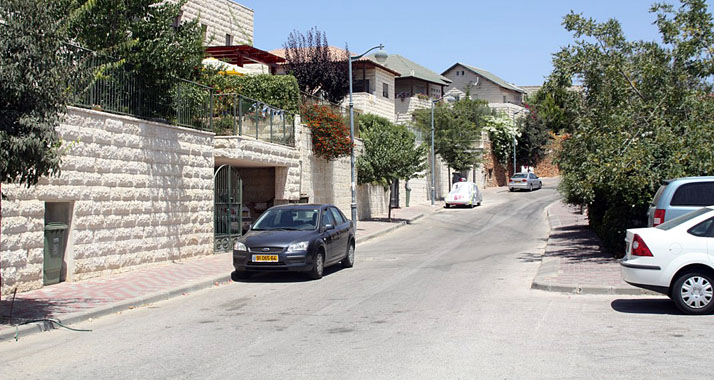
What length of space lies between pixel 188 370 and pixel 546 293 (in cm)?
Answer: 727

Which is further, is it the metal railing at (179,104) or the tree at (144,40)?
the tree at (144,40)

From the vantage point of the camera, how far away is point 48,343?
8.39m

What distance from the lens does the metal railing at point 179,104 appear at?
14.0 m

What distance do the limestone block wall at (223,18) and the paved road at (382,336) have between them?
24.6 m

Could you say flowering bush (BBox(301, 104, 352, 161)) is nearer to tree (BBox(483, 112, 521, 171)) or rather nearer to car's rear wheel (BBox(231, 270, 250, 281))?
car's rear wheel (BBox(231, 270, 250, 281))

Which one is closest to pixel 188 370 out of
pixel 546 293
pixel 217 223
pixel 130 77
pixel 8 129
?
pixel 8 129

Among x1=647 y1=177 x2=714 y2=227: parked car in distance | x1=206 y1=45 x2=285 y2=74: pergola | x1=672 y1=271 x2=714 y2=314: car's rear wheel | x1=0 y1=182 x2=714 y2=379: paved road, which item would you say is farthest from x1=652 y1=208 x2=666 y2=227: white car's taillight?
x1=206 y1=45 x2=285 y2=74: pergola

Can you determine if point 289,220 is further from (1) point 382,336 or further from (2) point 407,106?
(2) point 407,106

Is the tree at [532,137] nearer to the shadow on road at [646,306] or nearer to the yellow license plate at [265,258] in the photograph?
the yellow license plate at [265,258]

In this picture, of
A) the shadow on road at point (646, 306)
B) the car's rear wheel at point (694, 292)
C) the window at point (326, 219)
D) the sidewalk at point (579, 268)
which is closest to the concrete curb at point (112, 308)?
the window at point (326, 219)

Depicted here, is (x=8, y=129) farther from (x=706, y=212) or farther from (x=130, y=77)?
(x=706, y=212)

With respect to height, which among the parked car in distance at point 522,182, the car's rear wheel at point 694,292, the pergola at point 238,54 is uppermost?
the pergola at point 238,54

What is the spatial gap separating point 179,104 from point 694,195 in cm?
1187

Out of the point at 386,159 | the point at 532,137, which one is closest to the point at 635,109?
the point at 386,159
